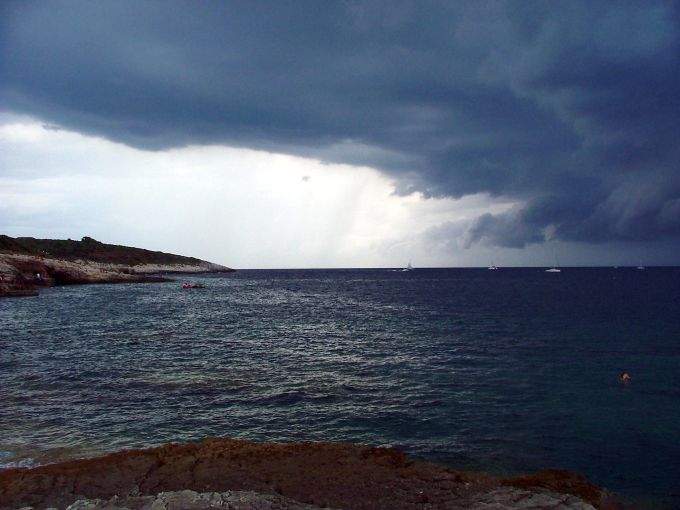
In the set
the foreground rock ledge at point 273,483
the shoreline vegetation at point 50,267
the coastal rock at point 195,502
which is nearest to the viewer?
the coastal rock at point 195,502

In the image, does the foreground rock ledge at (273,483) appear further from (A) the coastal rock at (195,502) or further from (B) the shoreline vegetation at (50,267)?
(B) the shoreline vegetation at (50,267)

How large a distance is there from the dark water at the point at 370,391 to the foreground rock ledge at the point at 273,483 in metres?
2.41

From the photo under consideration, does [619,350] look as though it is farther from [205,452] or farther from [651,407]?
[205,452]

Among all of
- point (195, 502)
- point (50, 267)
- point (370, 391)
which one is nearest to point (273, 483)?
point (195, 502)

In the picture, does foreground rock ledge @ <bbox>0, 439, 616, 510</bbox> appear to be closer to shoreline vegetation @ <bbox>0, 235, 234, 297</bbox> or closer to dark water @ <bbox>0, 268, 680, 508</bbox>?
dark water @ <bbox>0, 268, 680, 508</bbox>

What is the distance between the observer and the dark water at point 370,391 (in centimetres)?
1848

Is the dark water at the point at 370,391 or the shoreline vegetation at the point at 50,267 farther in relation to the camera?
the shoreline vegetation at the point at 50,267

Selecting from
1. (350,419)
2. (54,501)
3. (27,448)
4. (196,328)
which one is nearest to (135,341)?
(196,328)

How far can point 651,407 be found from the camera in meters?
24.0

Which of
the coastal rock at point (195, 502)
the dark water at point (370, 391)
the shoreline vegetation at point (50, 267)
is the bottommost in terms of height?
the dark water at point (370, 391)

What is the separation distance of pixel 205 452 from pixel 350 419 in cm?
772

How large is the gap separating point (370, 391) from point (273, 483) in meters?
13.3

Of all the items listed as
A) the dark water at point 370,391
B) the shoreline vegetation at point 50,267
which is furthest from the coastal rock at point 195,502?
the shoreline vegetation at point 50,267

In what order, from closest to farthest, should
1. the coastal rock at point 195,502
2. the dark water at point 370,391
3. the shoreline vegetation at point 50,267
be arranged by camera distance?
the coastal rock at point 195,502 < the dark water at point 370,391 < the shoreline vegetation at point 50,267
